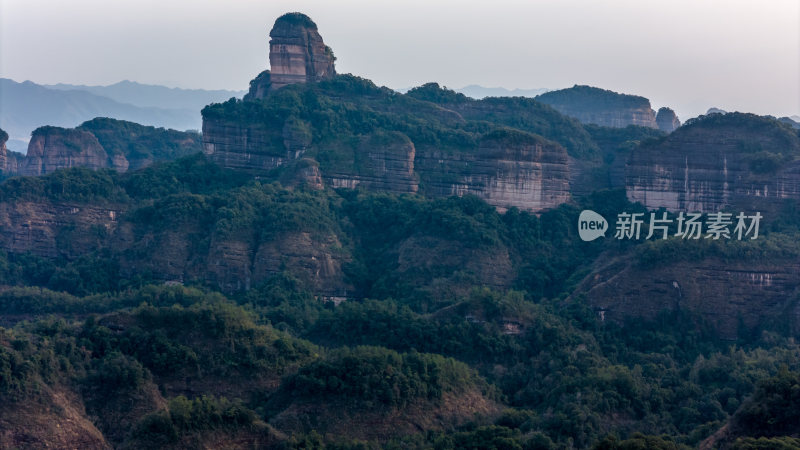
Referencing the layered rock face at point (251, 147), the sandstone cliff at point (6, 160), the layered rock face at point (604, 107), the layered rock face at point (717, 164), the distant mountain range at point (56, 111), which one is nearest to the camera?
the layered rock face at point (717, 164)

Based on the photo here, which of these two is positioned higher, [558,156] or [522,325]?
[558,156]

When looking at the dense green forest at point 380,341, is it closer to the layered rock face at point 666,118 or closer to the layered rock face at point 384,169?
the layered rock face at point 384,169

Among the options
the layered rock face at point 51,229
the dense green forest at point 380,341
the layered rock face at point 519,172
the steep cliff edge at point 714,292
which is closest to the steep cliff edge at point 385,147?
the layered rock face at point 519,172

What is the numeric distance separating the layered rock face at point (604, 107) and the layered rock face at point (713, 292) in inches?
1731

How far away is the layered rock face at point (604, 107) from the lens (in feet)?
298

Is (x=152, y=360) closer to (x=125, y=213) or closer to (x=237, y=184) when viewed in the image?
(x=125, y=213)

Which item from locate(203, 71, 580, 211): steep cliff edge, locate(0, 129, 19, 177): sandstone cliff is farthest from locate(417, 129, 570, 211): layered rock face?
locate(0, 129, 19, 177): sandstone cliff

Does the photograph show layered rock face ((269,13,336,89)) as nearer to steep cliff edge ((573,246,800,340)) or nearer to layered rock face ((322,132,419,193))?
layered rock face ((322,132,419,193))

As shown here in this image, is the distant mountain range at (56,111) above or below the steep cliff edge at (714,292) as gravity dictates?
above

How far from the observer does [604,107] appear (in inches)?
3627

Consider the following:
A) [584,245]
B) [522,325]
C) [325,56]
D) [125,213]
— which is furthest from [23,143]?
[522,325]

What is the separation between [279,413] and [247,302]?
49.3ft

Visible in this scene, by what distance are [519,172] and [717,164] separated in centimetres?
977

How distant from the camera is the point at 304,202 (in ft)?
189
